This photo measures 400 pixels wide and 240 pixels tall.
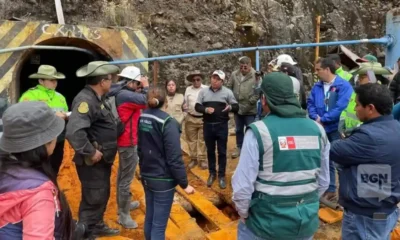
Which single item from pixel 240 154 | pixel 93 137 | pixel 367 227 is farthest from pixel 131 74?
pixel 367 227

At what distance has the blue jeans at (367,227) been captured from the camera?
2.53m

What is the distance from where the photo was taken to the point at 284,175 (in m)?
2.13

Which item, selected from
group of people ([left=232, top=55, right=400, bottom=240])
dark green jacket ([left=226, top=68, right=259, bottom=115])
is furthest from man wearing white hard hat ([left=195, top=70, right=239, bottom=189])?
group of people ([left=232, top=55, right=400, bottom=240])

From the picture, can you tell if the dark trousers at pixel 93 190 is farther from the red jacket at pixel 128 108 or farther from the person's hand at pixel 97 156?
the red jacket at pixel 128 108

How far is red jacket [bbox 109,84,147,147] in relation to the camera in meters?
3.70

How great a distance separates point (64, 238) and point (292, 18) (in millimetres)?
6961

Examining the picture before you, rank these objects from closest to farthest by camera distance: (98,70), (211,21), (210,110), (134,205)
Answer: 1. (98,70)
2. (134,205)
3. (210,110)
4. (211,21)

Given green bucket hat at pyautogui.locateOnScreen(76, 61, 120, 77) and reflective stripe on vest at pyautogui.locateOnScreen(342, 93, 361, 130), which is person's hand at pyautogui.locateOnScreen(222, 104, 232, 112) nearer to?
reflective stripe on vest at pyautogui.locateOnScreen(342, 93, 361, 130)

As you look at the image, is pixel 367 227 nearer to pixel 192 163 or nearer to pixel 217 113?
pixel 217 113

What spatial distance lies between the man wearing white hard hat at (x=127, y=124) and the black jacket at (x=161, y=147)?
0.61 meters

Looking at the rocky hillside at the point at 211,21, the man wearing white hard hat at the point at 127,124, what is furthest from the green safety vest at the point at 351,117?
the rocky hillside at the point at 211,21

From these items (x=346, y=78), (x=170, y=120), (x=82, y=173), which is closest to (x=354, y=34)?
(x=346, y=78)

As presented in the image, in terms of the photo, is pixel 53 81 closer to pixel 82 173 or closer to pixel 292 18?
pixel 82 173

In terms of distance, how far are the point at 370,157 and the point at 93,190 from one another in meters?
2.47
